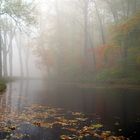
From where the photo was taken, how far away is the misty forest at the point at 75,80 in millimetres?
11219

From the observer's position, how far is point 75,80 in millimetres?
43250

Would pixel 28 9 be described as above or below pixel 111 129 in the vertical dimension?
above

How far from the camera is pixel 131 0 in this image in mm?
42812

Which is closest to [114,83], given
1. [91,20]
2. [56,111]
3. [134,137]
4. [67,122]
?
[56,111]

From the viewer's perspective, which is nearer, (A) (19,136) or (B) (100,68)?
(A) (19,136)

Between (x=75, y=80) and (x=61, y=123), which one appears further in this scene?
(x=75, y=80)

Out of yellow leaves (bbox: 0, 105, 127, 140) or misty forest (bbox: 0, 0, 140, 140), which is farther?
misty forest (bbox: 0, 0, 140, 140)

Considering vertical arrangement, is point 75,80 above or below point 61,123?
above

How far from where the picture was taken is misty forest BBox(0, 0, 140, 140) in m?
11.2

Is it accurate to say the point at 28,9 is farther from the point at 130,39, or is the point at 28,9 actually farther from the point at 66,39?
the point at 66,39

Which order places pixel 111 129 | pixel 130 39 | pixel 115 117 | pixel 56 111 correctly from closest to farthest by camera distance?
pixel 111 129 < pixel 115 117 < pixel 56 111 < pixel 130 39

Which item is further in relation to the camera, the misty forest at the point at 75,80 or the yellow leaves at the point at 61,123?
the misty forest at the point at 75,80

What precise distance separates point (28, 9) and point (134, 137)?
25.2 meters

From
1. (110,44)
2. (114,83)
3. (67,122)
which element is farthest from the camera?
(110,44)
